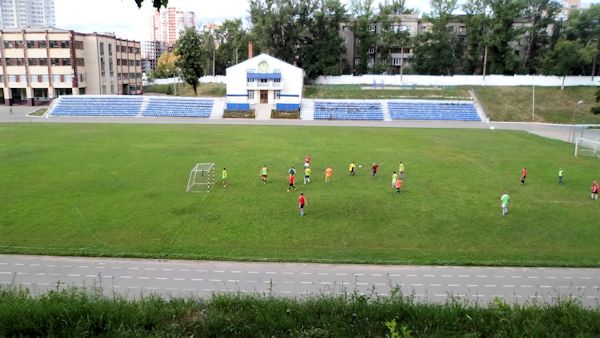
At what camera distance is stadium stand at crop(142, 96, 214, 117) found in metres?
70.2

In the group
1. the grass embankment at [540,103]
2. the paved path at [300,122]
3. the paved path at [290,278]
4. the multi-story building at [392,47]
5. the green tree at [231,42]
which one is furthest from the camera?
the green tree at [231,42]

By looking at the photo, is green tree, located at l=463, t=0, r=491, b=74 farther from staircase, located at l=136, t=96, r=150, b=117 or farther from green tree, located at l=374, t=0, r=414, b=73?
staircase, located at l=136, t=96, r=150, b=117

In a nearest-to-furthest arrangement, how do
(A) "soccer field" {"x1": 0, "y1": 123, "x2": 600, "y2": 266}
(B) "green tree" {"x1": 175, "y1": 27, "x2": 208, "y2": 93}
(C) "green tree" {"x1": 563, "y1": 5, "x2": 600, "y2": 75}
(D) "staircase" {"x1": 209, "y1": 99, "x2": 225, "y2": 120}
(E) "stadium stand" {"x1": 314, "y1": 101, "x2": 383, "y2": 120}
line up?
(A) "soccer field" {"x1": 0, "y1": 123, "x2": 600, "y2": 266}
(D) "staircase" {"x1": 209, "y1": 99, "x2": 225, "y2": 120}
(E) "stadium stand" {"x1": 314, "y1": 101, "x2": 383, "y2": 120}
(C) "green tree" {"x1": 563, "y1": 5, "x2": 600, "y2": 75}
(B) "green tree" {"x1": 175, "y1": 27, "x2": 208, "y2": 93}

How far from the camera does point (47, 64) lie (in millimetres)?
81000

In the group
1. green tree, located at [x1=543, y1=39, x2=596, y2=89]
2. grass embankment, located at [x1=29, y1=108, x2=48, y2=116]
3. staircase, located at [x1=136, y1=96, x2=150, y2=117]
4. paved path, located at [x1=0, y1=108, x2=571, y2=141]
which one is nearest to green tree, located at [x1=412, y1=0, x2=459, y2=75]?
green tree, located at [x1=543, y1=39, x2=596, y2=89]

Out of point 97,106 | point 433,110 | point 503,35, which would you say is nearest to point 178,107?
point 97,106

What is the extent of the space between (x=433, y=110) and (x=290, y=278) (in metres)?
59.0

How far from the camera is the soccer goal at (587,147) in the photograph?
4016 cm

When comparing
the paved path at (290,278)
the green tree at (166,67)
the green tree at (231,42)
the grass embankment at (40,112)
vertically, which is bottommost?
the paved path at (290,278)

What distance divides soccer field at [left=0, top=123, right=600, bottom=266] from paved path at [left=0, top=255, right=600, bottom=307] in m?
0.71

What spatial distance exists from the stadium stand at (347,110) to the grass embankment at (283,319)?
62.4 metres

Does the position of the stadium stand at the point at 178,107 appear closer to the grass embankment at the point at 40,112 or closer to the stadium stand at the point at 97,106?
the stadium stand at the point at 97,106

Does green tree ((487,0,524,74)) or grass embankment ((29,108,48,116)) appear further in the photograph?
green tree ((487,0,524,74))

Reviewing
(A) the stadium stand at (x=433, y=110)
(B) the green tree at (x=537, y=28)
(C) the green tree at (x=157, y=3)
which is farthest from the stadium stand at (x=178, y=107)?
(C) the green tree at (x=157, y=3)
